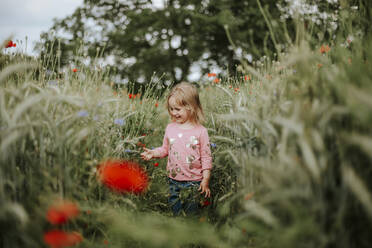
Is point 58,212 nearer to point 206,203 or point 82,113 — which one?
point 82,113

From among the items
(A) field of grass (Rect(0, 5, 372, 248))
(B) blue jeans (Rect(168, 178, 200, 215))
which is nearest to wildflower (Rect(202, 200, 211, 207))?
(B) blue jeans (Rect(168, 178, 200, 215))

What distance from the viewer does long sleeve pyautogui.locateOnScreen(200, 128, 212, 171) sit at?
216cm

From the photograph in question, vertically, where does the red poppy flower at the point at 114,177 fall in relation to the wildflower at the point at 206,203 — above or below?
above

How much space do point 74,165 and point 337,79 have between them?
4.55 ft

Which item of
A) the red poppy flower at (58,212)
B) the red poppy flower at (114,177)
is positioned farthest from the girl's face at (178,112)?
the red poppy flower at (58,212)

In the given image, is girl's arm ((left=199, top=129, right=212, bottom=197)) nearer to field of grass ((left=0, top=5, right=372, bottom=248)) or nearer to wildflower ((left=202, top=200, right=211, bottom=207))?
wildflower ((left=202, top=200, right=211, bottom=207))

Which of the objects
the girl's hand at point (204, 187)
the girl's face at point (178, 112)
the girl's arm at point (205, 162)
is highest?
the girl's face at point (178, 112)

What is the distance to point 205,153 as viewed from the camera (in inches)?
86.4

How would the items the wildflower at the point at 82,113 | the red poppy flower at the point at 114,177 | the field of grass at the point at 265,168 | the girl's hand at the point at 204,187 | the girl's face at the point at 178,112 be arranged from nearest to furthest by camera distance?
the field of grass at the point at 265,168
the wildflower at the point at 82,113
the red poppy flower at the point at 114,177
the girl's hand at the point at 204,187
the girl's face at the point at 178,112

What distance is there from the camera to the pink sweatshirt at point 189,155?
220 cm

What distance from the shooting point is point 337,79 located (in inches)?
43.4

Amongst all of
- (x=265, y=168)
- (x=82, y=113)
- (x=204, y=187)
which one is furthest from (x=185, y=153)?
(x=265, y=168)

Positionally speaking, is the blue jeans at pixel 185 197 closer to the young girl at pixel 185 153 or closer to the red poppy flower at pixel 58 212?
the young girl at pixel 185 153

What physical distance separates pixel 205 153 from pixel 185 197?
40 centimetres
